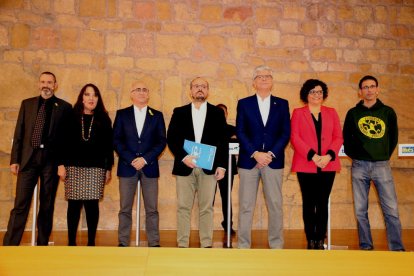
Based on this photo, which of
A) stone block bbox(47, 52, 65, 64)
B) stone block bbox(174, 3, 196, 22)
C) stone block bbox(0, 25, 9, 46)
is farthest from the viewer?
stone block bbox(174, 3, 196, 22)

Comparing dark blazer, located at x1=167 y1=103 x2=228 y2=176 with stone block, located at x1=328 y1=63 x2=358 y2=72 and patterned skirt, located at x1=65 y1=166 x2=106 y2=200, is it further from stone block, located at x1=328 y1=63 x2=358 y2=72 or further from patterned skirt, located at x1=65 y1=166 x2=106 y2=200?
stone block, located at x1=328 y1=63 x2=358 y2=72

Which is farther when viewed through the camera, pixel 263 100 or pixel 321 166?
pixel 263 100

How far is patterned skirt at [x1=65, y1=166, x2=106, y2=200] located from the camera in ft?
12.6

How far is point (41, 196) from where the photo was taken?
158 inches

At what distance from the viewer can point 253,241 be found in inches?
187

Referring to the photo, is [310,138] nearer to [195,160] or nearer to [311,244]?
[311,244]

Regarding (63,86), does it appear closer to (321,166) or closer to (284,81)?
(284,81)

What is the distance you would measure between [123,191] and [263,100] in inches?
62.9

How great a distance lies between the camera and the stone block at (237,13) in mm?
5738

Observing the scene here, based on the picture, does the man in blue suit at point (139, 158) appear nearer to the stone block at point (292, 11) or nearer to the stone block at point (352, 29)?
the stone block at point (292, 11)

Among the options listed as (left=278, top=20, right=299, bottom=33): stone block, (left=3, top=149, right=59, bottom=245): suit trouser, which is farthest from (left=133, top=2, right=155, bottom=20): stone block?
(left=3, top=149, right=59, bottom=245): suit trouser

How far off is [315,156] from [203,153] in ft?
3.30

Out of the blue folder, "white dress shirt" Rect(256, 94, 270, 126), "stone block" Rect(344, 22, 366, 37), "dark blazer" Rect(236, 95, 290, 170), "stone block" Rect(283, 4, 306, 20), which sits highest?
"stone block" Rect(283, 4, 306, 20)

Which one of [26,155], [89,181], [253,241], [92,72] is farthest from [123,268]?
[92,72]
